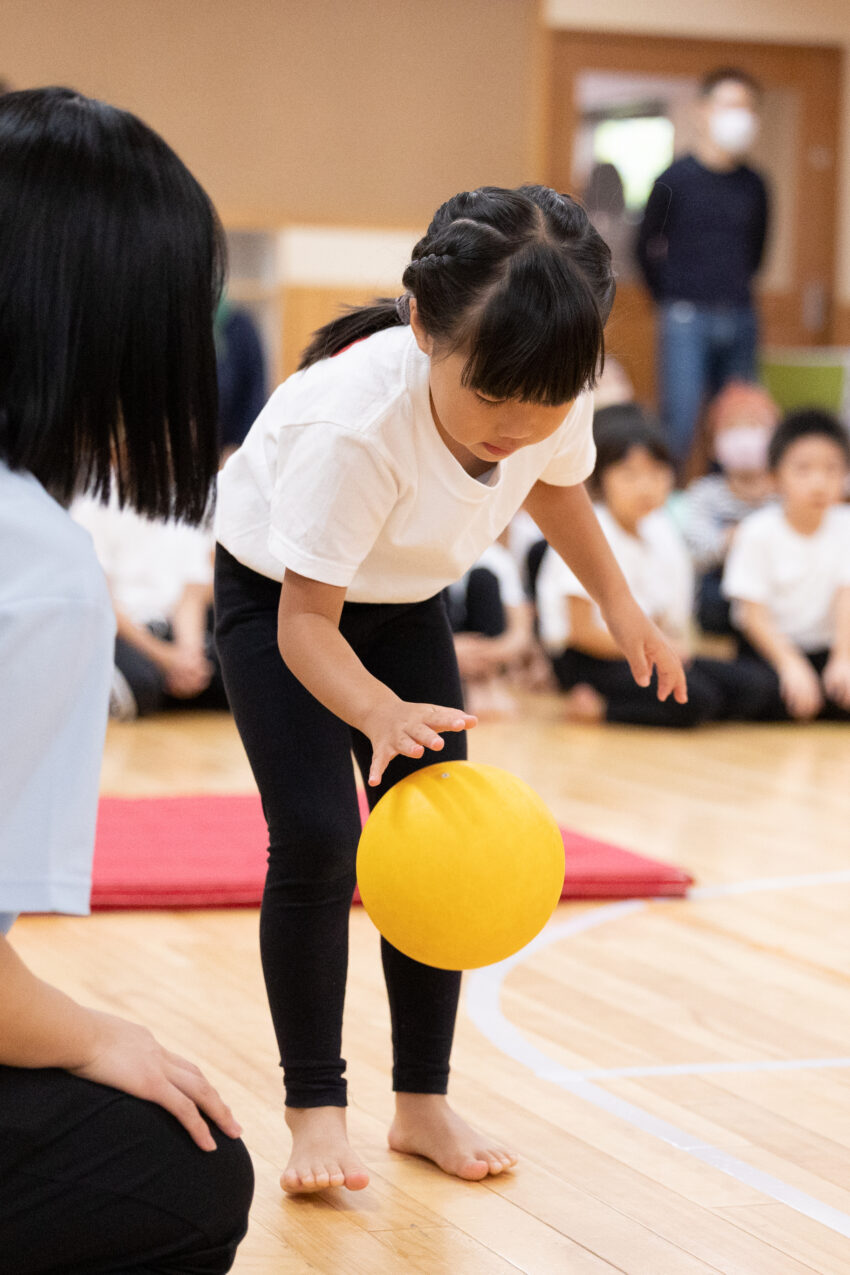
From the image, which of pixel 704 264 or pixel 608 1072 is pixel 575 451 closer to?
pixel 608 1072

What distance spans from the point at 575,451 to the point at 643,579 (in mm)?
2615

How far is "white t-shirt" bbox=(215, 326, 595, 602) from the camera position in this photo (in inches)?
51.0

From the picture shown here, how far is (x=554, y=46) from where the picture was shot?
661 centimetres

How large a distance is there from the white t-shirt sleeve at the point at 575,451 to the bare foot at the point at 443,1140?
566 mm

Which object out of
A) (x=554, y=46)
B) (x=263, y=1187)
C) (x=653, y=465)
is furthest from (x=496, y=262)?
(x=554, y=46)

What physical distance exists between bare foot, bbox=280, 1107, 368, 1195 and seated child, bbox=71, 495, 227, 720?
2.51m

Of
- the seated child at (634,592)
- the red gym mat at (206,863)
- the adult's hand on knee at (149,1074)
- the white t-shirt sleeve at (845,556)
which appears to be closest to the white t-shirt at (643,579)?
Answer: the seated child at (634,592)

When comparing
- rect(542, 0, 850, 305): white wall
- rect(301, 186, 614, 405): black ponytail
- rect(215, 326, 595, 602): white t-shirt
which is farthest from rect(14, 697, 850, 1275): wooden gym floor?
rect(542, 0, 850, 305): white wall

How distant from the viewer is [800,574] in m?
4.13

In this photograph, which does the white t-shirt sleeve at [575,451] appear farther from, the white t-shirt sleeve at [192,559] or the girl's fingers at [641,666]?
the white t-shirt sleeve at [192,559]

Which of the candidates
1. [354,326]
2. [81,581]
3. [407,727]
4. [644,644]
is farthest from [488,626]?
[81,581]

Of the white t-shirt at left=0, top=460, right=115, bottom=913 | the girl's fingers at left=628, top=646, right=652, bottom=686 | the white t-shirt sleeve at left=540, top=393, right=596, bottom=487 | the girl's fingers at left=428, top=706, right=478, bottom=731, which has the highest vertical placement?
the white t-shirt sleeve at left=540, top=393, right=596, bottom=487

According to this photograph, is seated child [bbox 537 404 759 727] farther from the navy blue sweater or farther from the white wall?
the white wall

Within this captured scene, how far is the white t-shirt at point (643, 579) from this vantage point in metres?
4.00
